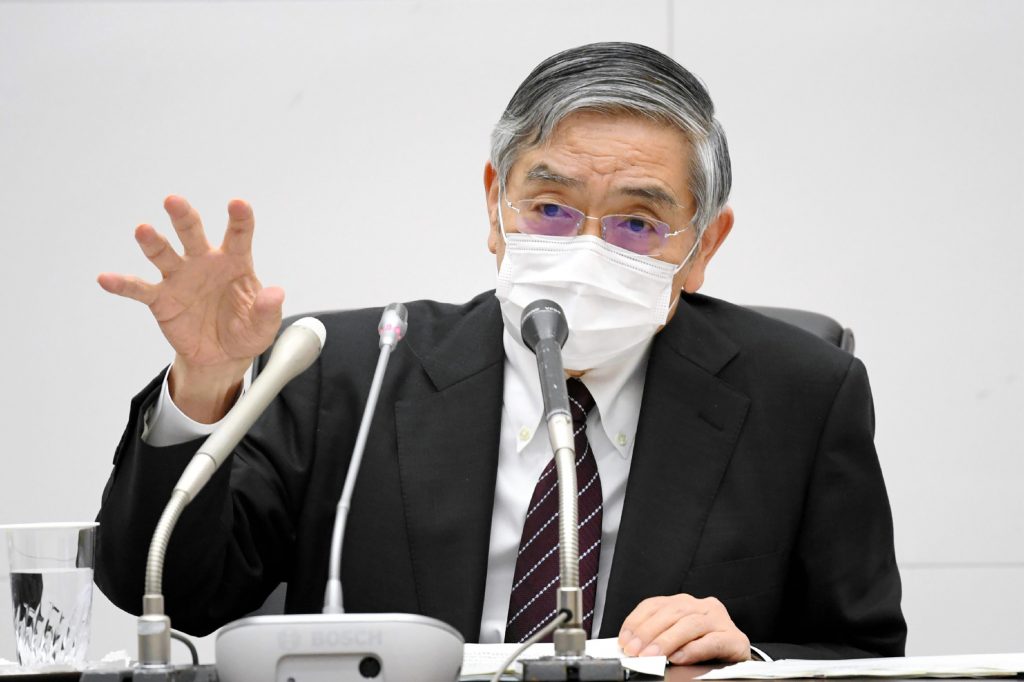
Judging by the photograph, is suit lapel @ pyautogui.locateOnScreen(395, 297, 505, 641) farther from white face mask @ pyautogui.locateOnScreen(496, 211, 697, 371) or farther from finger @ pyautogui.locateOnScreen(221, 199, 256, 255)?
finger @ pyautogui.locateOnScreen(221, 199, 256, 255)

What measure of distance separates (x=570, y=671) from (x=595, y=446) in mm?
939

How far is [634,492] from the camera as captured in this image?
1.99m

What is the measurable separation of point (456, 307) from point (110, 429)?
1208 millimetres

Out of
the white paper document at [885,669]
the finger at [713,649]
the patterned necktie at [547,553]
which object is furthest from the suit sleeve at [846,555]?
the white paper document at [885,669]

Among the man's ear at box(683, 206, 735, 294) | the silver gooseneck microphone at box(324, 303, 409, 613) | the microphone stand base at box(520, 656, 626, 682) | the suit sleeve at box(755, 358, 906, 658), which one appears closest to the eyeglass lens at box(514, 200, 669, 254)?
the man's ear at box(683, 206, 735, 294)

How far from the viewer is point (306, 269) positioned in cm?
310

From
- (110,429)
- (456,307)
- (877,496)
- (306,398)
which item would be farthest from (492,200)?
(110,429)

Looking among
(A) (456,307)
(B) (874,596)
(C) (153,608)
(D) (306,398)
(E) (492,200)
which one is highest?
(E) (492,200)

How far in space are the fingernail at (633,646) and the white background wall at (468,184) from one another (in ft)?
5.36

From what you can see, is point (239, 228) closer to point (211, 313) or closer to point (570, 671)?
point (211, 313)

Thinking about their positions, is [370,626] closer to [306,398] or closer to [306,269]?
[306,398]

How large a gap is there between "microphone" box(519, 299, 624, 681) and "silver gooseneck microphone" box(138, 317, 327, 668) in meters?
0.25

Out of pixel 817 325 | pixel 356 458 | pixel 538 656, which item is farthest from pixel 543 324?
pixel 817 325

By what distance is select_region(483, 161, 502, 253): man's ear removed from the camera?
6.87 ft
